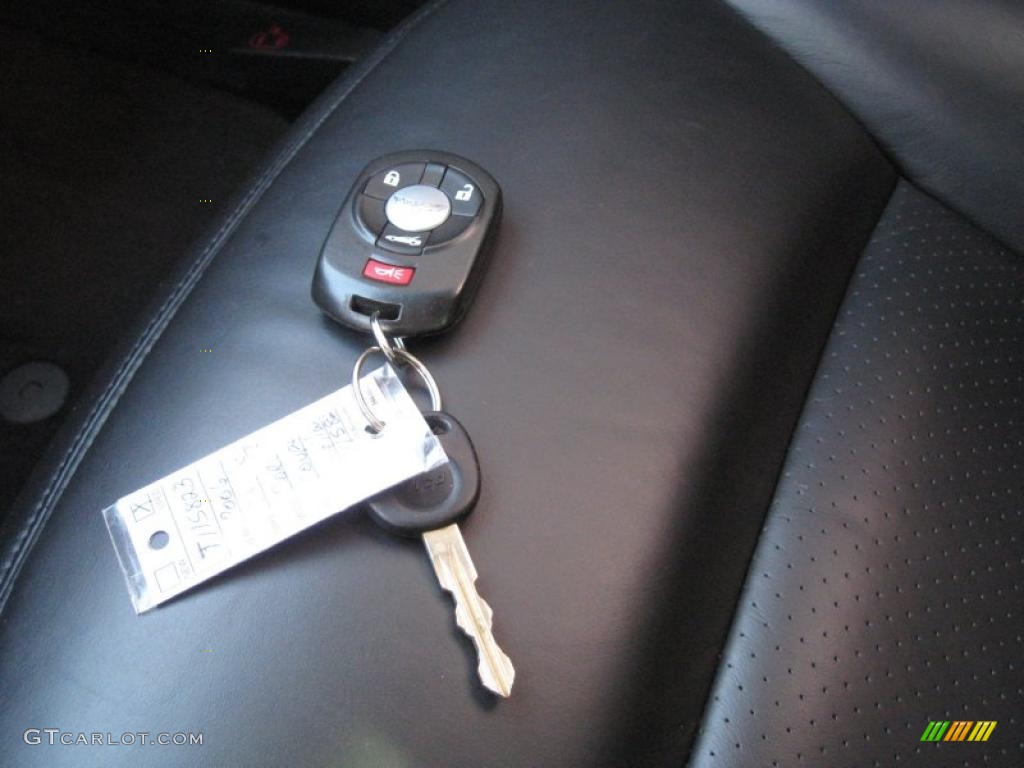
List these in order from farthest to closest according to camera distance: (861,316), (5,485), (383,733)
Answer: (5,485), (861,316), (383,733)

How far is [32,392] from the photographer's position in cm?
118

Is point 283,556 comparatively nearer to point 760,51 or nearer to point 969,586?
point 969,586

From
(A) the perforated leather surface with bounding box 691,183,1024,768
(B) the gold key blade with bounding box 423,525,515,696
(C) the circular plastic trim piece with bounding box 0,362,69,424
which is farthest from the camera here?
(C) the circular plastic trim piece with bounding box 0,362,69,424

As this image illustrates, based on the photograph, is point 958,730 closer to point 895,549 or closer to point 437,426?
point 895,549

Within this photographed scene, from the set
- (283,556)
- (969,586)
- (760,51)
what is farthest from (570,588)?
(760,51)

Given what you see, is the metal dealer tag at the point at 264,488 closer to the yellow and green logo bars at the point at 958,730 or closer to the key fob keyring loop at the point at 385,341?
the key fob keyring loop at the point at 385,341

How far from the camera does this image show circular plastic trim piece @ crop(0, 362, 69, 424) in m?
1.17

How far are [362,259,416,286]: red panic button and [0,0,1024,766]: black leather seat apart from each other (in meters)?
0.05

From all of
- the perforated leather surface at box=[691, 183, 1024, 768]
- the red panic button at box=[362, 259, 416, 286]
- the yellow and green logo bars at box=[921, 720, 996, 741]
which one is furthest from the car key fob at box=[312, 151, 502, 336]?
the yellow and green logo bars at box=[921, 720, 996, 741]

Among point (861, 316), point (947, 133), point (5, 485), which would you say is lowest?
point (5, 485)

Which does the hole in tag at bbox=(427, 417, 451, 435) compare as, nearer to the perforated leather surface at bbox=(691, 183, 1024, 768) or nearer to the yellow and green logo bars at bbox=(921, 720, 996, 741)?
the perforated leather surface at bbox=(691, 183, 1024, 768)

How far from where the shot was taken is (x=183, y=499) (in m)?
0.59

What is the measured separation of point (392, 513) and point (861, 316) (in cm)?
44

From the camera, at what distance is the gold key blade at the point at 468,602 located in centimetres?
54
